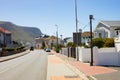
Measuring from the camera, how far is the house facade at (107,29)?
224 ft

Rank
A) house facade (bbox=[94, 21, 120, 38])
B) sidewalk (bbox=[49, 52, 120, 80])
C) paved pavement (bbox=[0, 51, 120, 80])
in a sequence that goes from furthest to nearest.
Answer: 1. house facade (bbox=[94, 21, 120, 38])
2. paved pavement (bbox=[0, 51, 120, 80])
3. sidewalk (bbox=[49, 52, 120, 80])

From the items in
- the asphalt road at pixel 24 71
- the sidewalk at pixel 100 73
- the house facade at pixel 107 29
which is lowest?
the asphalt road at pixel 24 71

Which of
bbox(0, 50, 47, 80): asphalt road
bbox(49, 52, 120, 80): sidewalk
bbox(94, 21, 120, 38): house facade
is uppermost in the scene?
bbox(94, 21, 120, 38): house facade

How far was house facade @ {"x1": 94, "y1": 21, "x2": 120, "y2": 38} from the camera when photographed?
68312 millimetres

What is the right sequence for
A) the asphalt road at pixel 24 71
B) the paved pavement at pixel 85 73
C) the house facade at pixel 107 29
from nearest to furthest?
the paved pavement at pixel 85 73 < the asphalt road at pixel 24 71 < the house facade at pixel 107 29

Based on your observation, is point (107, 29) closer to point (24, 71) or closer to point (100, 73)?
point (24, 71)

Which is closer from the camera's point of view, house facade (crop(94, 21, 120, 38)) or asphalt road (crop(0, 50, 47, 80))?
asphalt road (crop(0, 50, 47, 80))

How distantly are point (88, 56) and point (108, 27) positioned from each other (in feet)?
106

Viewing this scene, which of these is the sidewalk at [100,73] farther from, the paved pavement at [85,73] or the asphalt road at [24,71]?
the asphalt road at [24,71]

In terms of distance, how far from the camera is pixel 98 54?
32.0m

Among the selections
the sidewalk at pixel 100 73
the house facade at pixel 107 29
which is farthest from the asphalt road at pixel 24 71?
the house facade at pixel 107 29

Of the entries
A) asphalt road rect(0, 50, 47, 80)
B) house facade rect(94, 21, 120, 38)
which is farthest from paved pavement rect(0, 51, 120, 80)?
house facade rect(94, 21, 120, 38)

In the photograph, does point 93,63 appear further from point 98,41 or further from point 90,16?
point 98,41

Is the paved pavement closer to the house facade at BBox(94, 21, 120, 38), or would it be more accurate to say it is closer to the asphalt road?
the asphalt road
